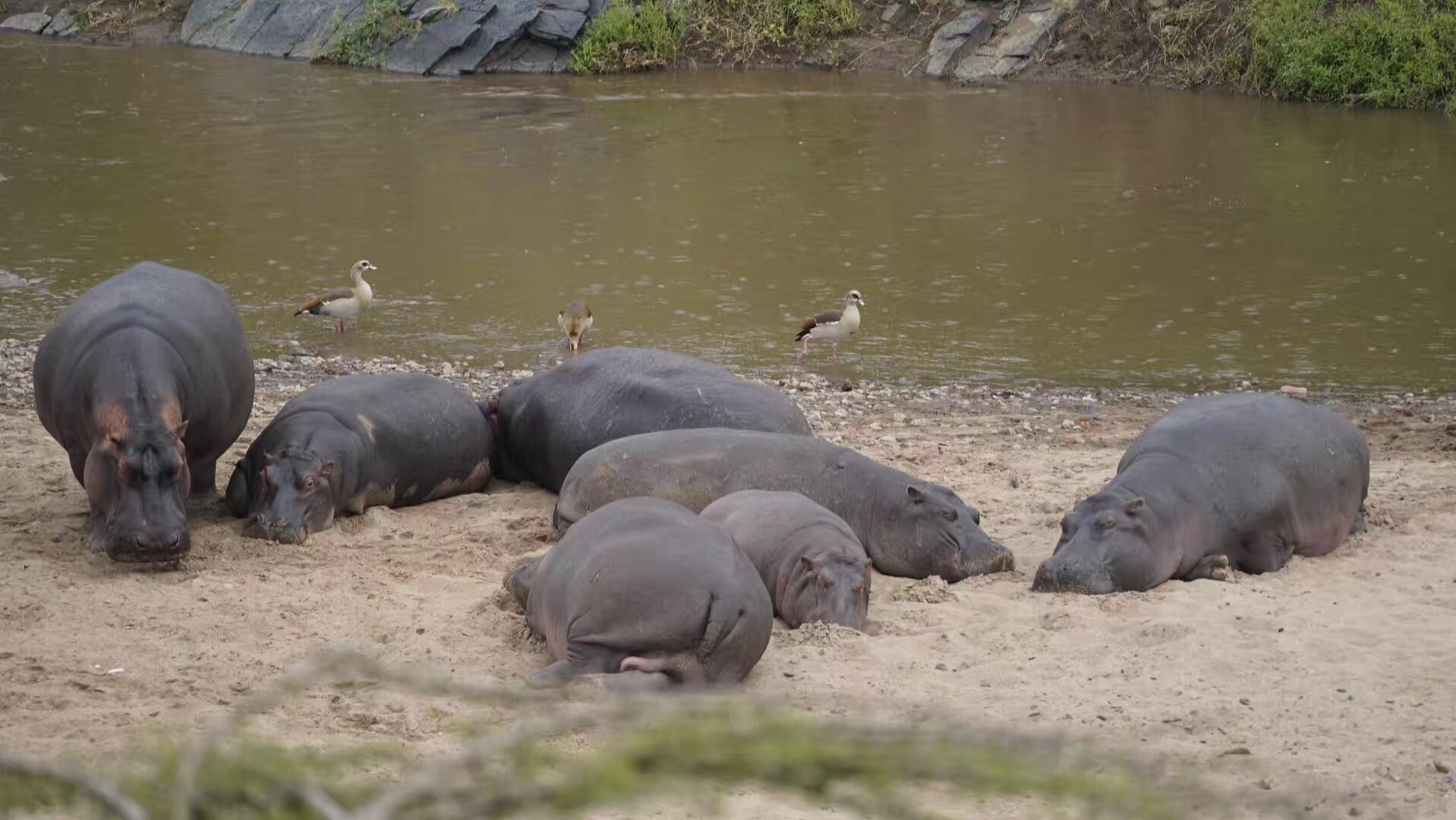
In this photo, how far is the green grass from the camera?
1040 inches

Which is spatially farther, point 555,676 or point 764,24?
point 764,24

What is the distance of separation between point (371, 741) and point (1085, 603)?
2693mm

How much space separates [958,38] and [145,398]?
1972 centimetres

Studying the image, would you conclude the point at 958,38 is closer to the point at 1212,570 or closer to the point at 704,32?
the point at 704,32

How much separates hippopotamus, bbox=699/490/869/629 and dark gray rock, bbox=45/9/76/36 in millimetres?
27494

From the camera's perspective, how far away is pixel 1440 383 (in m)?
10.3

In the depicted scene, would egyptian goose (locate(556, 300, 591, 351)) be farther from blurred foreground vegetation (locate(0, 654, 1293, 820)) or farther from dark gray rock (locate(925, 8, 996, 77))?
dark gray rock (locate(925, 8, 996, 77))

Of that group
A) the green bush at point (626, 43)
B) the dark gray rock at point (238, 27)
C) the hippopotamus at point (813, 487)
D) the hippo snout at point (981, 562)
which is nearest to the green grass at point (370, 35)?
the dark gray rock at point (238, 27)

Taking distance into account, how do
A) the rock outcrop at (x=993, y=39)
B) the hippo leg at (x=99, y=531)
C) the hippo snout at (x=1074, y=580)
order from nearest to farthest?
the hippo snout at (x=1074, y=580) < the hippo leg at (x=99, y=531) < the rock outcrop at (x=993, y=39)

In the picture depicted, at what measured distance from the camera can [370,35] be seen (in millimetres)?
26594

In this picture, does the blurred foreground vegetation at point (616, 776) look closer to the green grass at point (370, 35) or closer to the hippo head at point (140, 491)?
the hippo head at point (140, 491)

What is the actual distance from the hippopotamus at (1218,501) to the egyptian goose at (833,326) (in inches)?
152

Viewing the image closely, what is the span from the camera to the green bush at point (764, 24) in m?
25.6

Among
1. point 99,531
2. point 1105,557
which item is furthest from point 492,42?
point 1105,557
